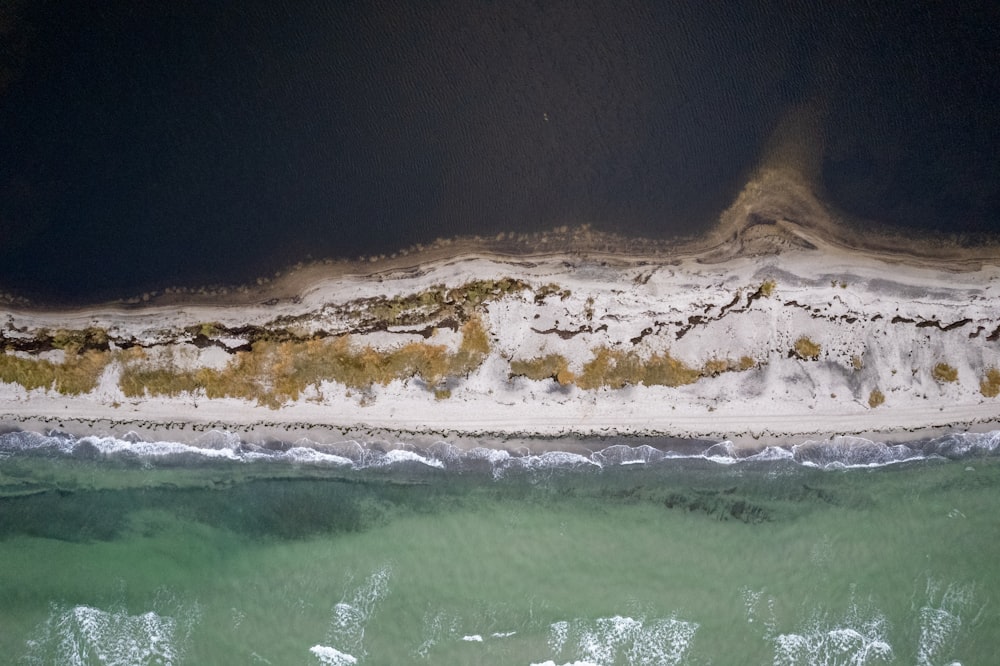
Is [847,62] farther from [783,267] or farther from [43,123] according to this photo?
[43,123]

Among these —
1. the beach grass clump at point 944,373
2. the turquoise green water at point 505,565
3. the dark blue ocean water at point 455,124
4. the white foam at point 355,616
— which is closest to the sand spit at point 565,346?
the beach grass clump at point 944,373

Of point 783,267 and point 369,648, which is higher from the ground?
point 783,267

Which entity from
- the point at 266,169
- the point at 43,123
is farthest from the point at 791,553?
the point at 43,123

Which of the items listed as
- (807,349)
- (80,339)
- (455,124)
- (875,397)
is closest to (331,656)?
(80,339)

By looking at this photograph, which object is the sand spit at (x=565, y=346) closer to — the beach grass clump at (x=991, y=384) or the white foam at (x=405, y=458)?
the beach grass clump at (x=991, y=384)

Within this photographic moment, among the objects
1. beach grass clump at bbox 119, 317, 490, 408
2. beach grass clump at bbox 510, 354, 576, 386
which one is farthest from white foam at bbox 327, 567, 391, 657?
beach grass clump at bbox 510, 354, 576, 386
